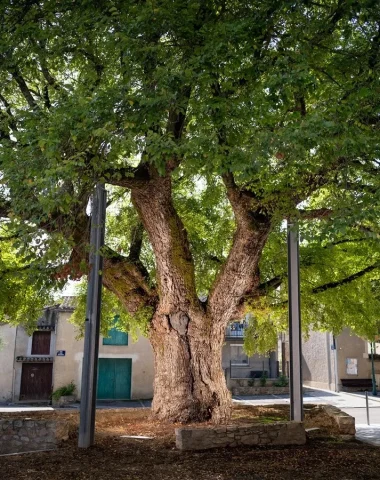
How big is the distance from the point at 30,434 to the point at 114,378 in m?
18.6

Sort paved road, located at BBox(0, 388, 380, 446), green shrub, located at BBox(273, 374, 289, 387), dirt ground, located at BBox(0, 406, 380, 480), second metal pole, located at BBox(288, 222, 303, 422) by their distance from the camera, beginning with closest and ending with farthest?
dirt ground, located at BBox(0, 406, 380, 480) → second metal pole, located at BBox(288, 222, 303, 422) → paved road, located at BBox(0, 388, 380, 446) → green shrub, located at BBox(273, 374, 289, 387)

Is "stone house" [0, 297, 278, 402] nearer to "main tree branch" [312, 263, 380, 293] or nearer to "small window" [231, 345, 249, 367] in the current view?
"small window" [231, 345, 249, 367]

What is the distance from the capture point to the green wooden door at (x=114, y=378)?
2788 cm

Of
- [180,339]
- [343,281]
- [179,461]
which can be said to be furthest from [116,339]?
[179,461]

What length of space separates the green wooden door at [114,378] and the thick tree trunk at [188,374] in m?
17.1

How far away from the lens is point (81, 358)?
27828 mm

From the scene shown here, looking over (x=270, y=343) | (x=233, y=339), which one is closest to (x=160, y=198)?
(x=270, y=343)

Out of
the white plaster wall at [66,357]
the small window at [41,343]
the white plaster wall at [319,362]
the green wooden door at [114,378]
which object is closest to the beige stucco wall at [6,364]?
the small window at [41,343]

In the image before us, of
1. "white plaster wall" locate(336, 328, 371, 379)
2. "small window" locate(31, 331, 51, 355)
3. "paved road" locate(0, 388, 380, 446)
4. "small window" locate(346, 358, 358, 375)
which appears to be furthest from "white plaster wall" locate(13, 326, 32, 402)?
"small window" locate(346, 358, 358, 375)

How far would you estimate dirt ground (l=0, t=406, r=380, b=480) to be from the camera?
7641 mm

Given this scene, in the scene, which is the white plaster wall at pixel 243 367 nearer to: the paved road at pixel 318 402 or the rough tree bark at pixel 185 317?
the paved road at pixel 318 402

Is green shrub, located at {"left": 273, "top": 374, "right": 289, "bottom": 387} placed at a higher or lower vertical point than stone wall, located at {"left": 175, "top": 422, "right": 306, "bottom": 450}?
lower

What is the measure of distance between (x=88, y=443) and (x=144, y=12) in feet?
24.4

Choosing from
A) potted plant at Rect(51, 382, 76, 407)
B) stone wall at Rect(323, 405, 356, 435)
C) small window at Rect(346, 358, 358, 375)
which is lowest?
potted plant at Rect(51, 382, 76, 407)
